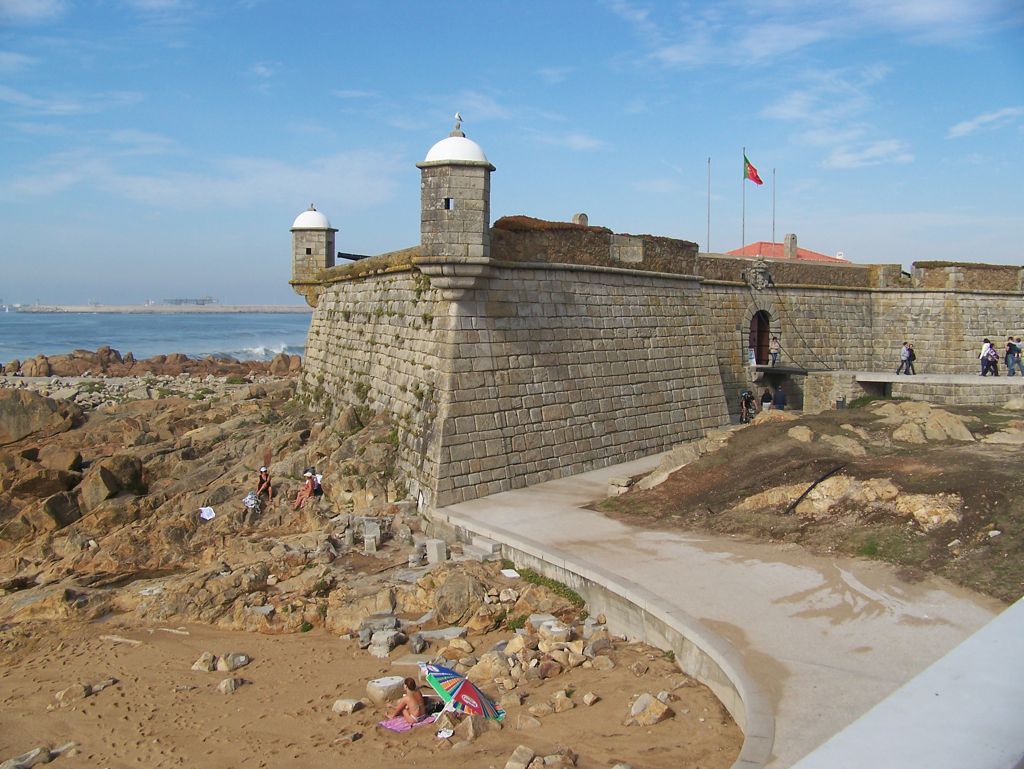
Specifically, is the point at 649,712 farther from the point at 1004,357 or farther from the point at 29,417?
the point at 29,417

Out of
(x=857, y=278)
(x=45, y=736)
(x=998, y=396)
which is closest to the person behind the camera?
(x=45, y=736)

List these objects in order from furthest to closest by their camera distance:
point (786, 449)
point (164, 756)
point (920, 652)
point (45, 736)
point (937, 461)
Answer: point (786, 449) < point (937, 461) < point (45, 736) < point (164, 756) < point (920, 652)

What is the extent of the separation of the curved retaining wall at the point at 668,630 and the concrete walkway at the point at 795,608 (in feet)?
0.32

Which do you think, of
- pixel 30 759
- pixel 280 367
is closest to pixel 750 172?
pixel 30 759

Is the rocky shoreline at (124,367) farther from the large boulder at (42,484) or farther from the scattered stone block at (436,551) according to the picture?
the scattered stone block at (436,551)

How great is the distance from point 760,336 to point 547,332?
9806 mm

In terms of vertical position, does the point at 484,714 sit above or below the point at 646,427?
below

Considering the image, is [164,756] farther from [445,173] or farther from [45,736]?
[445,173]

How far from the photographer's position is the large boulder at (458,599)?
962cm

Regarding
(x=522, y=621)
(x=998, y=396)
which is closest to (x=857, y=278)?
(x=998, y=396)

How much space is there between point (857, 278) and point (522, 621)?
18.0 metres

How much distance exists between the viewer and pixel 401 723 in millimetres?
7203

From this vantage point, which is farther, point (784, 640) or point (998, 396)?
point (998, 396)

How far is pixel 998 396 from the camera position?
59.8 feet
